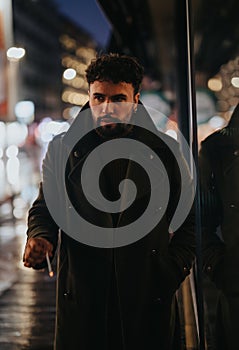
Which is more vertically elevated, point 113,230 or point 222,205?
point 222,205

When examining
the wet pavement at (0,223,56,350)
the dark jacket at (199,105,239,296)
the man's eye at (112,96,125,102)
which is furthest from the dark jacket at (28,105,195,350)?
the wet pavement at (0,223,56,350)

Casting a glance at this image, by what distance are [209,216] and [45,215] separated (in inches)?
29.1

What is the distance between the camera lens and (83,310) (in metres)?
2.17

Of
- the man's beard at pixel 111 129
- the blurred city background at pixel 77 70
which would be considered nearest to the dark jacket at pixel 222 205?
the blurred city background at pixel 77 70

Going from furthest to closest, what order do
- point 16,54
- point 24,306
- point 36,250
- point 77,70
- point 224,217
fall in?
point 24,306 → point 16,54 → point 77,70 → point 224,217 → point 36,250

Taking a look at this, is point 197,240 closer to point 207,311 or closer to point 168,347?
point 168,347

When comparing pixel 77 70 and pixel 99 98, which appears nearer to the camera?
pixel 99 98

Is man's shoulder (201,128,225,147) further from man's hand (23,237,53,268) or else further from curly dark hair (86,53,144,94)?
man's hand (23,237,53,268)

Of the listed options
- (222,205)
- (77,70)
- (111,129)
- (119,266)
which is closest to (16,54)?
(77,70)

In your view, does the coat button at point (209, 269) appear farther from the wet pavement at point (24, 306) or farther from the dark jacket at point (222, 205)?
the wet pavement at point (24, 306)

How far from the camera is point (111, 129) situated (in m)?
2.19

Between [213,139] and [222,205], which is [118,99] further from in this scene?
[222,205]

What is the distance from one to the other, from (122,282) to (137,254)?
0.12 meters

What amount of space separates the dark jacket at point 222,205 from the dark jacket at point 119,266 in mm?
223
